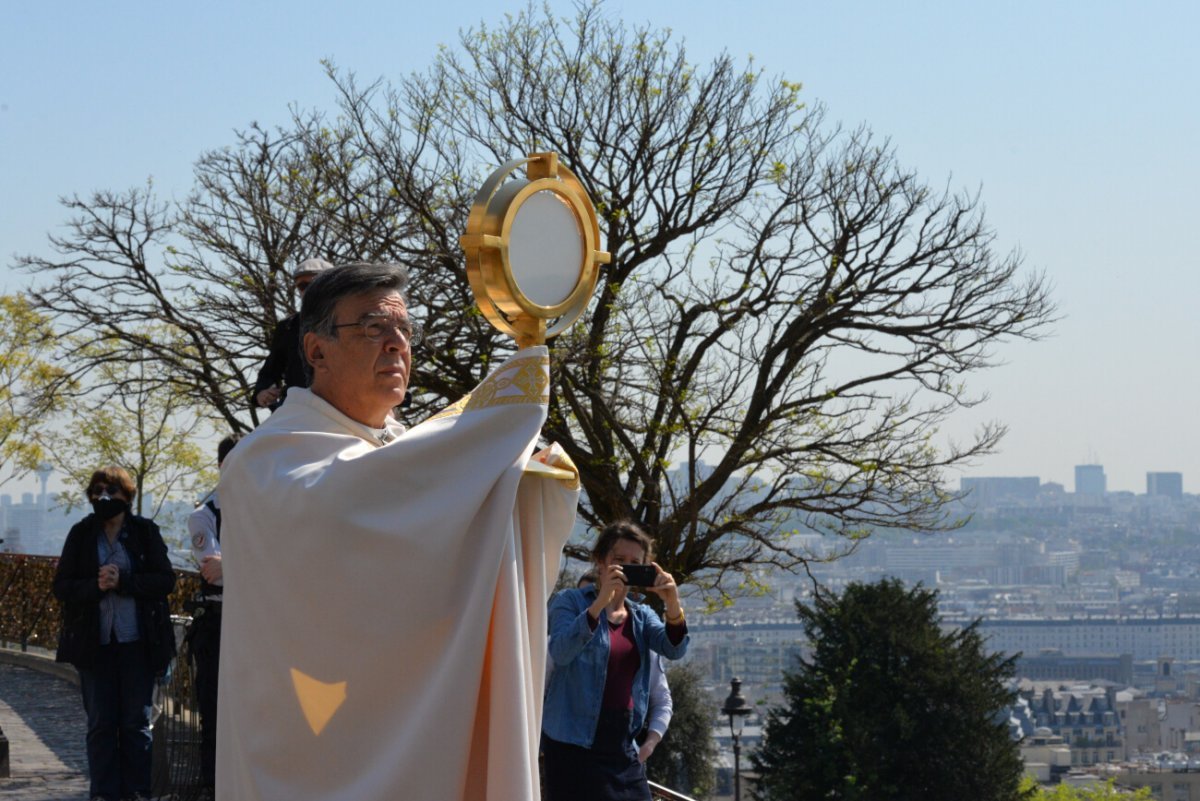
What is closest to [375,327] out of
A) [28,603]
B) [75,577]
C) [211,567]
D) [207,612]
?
[211,567]

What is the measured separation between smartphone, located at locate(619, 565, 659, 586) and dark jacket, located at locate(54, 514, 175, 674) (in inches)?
116

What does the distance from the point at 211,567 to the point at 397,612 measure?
13.0 feet

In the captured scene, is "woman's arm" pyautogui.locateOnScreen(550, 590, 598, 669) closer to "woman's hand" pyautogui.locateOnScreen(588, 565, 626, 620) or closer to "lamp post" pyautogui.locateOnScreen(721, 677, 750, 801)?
"woman's hand" pyautogui.locateOnScreen(588, 565, 626, 620)

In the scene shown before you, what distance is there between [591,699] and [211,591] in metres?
2.00

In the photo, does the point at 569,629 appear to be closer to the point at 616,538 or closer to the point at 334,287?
the point at 616,538

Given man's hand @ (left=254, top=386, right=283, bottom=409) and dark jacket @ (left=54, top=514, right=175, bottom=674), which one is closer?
man's hand @ (left=254, top=386, right=283, bottom=409)

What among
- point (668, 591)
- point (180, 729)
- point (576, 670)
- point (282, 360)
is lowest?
point (180, 729)

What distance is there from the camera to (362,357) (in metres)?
3.01

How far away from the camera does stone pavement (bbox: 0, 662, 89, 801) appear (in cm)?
891

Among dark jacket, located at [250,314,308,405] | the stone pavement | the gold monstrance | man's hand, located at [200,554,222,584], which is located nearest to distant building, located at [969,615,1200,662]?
the stone pavement

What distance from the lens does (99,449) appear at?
102ft

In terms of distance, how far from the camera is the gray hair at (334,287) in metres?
3.03

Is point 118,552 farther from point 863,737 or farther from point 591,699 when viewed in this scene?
point 863,737

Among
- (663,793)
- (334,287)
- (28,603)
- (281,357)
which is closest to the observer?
(334,287)
